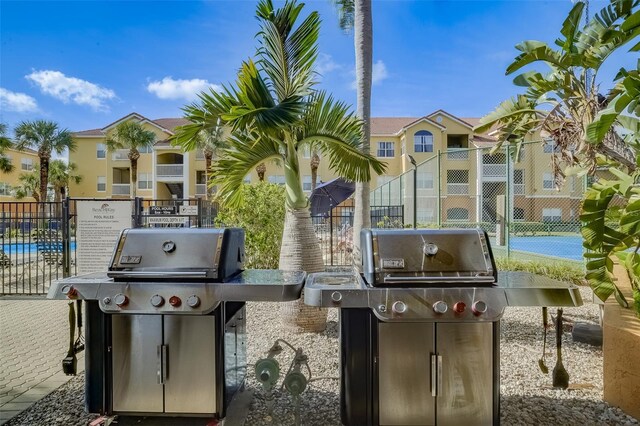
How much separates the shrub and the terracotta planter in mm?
5182

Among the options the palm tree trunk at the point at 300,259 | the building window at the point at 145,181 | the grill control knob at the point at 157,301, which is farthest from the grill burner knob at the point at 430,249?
Answer: the building window at the point at 145,181

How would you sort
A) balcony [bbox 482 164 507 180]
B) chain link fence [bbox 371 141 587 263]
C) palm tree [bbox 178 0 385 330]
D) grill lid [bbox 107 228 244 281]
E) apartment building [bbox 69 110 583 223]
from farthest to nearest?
1. apartment building [bbox 69 110 583 223]
2. balcony [bbox 482 164 507 180]
3. chain link fence [bbox 371 141 587 263]
4. palm tree [bbox 178 0 385 330]
5. grill lid [bbox 107 228 244 281]

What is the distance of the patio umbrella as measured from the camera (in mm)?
11555

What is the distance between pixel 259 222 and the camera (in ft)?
22.2

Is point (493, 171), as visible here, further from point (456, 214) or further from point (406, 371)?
point (406, 371)

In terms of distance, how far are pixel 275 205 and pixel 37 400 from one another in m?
4.59

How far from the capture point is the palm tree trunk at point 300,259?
4148 mm

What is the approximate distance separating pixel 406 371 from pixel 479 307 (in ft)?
2.05

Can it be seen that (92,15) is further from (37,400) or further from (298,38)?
(37,400)

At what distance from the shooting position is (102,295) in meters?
2.22

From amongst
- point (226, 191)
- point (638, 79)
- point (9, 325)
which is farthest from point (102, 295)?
point (9, 325)

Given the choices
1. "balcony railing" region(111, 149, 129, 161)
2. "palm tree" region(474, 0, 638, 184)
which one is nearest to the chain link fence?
"palm tree" region(474, 0, 638, 184)

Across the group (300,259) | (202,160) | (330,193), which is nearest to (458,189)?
(330,193)

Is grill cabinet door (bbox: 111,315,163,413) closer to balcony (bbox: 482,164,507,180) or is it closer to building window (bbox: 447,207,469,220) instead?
building window (bbox: 447,207,469,220)
